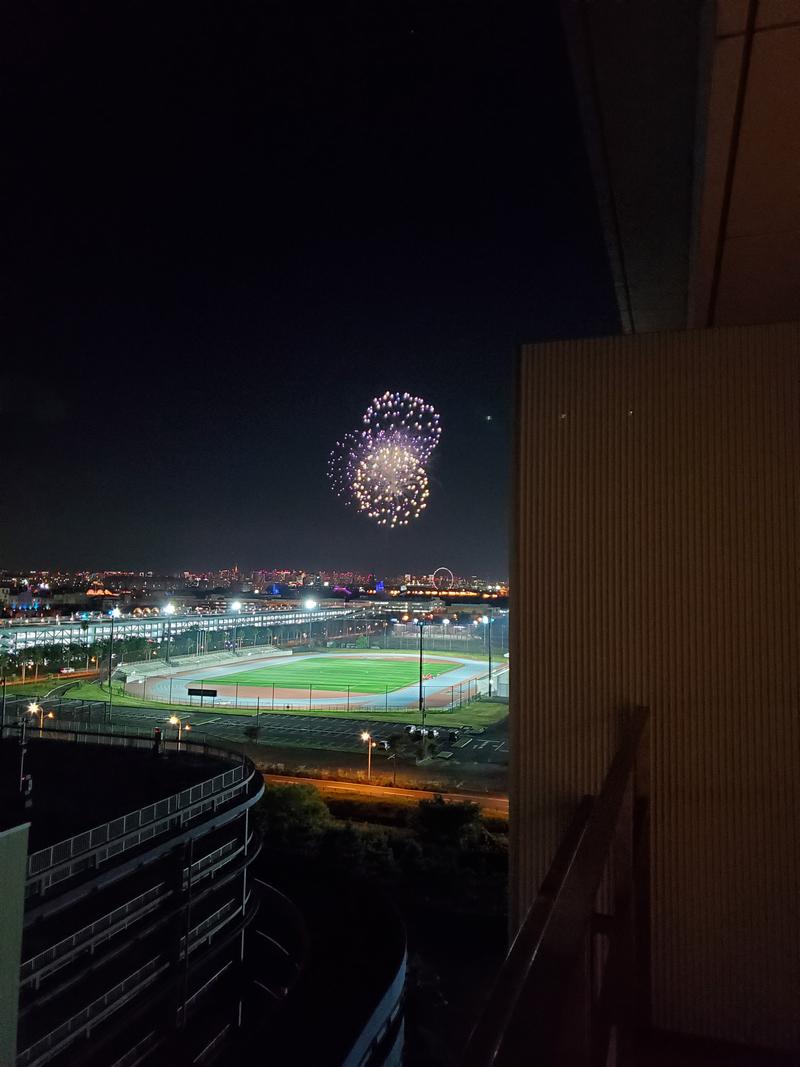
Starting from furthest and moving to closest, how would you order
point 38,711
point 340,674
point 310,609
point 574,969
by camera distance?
point 310,609 → point 340,674 → point 38,711 → point 574,969

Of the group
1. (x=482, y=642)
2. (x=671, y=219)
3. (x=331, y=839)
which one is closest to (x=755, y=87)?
(x=671, y=219)

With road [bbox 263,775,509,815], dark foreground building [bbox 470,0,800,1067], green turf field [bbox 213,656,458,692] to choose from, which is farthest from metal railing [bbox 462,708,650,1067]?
green turf field [bbox 213,656,458,692]

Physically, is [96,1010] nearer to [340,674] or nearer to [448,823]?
[448,823]

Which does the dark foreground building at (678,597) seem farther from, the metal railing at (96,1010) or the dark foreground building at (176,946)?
the metal railing at (96,1010)

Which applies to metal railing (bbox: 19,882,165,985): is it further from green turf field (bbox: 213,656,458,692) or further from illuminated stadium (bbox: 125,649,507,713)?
green turf field (bbox: 213,656,458,692)

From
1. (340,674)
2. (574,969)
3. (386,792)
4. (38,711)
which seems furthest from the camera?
(340,674)

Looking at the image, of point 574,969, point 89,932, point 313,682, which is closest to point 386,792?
point 89,932

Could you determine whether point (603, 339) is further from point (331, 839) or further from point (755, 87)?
point (331, 839)
